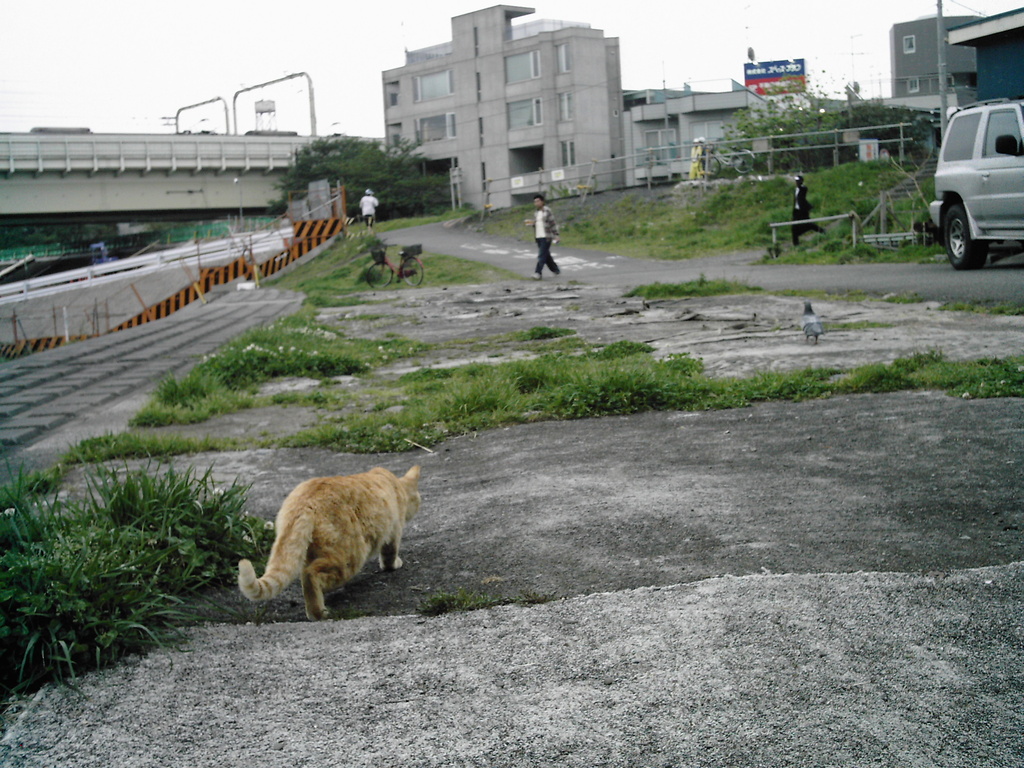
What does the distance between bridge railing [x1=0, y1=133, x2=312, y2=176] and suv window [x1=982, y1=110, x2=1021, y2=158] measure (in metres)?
38.2

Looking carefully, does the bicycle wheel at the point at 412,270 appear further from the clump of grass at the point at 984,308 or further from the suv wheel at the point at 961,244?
the clump of grass at the point at 984,308

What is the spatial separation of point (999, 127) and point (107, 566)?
14.1 metres

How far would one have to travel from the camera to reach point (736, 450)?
18.8ft

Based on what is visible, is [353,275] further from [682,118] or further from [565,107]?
[682,118]

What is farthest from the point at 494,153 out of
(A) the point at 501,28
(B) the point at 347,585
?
(B) the point at 347,585

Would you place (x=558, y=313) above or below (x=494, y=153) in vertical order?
below

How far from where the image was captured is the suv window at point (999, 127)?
534 inches

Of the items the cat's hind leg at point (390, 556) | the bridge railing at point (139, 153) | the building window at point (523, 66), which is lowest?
the cat's hind leg at point (390, 556)

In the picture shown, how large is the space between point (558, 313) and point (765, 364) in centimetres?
634

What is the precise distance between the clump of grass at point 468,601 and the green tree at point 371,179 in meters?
48.4

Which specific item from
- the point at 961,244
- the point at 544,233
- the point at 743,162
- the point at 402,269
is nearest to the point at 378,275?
the point at 402,269

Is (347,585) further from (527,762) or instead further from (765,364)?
(765,364)

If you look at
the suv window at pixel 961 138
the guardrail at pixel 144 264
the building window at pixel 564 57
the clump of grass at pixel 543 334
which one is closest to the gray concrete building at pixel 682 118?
the building window at pixel 564 57

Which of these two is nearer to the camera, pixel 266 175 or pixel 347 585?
pixel 347 585
